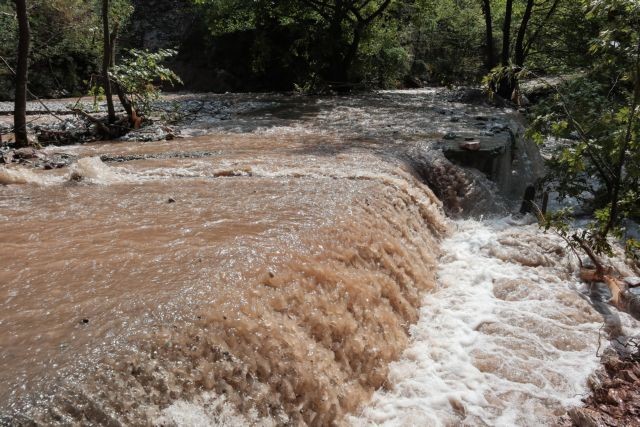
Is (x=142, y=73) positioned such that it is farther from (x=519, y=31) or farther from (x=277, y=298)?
(x=519, y=31)

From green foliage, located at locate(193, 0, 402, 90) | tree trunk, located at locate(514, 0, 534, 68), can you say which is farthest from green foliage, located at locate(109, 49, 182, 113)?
tree trunk, located at locate(514, 0, 534, 68)

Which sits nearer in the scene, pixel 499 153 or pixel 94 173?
pixel 94 173

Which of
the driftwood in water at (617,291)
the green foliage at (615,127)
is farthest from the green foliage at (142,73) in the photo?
the driftwood in water at (617,291)

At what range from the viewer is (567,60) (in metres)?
12.6

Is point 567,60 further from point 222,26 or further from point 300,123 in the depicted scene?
point 222,26

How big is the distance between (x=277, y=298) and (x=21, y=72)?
6.09 metres

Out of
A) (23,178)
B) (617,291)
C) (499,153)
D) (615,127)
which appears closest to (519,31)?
(499,153)

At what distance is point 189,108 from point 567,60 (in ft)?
31.3

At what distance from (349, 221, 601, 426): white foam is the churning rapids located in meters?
0.02

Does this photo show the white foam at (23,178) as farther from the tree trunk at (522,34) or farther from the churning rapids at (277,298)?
the tree trunk at (522,34)

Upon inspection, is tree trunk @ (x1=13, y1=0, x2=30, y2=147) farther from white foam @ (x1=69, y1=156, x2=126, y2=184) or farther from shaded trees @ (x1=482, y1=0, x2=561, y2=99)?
shaded trees @ (x1=482, y1=0, x2=561, y2=99)

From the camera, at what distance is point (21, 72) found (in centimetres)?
702

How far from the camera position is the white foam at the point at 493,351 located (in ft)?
10.8

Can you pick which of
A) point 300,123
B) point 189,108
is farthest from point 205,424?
point 189,108
